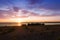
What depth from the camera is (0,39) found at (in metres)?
20.4

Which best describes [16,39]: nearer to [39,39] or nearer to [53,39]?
[39,39]

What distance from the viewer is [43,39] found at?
20203 millimetres

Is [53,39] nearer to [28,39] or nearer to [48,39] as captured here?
[48,39]

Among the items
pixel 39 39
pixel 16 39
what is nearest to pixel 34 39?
pixel 39 39

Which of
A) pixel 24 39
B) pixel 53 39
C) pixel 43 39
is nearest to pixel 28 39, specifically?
pixel 24 39

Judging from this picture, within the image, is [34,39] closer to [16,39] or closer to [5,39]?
[16,39]

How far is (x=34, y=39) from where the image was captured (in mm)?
20188

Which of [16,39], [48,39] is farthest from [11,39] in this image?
[48,39]

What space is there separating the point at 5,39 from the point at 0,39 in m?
0.68

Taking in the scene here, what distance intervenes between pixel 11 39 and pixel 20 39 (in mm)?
1221

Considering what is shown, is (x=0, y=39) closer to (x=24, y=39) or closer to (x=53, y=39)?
(x=24, y=39)

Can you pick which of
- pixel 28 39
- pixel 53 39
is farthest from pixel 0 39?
pixel 53 39

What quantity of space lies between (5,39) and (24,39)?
2.61 m

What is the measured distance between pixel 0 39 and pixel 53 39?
23.6ft
